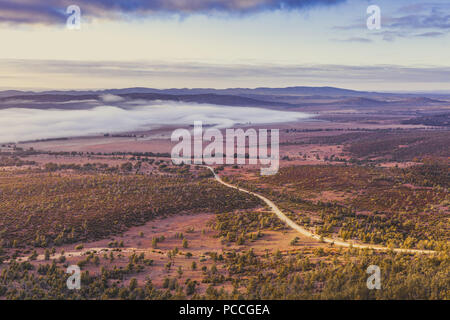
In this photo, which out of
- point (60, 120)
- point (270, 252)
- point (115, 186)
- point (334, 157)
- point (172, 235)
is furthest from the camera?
point (60, 120)

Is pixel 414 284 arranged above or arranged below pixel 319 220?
above

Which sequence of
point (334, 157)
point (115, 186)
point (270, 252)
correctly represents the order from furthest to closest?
point (334, 157) → point (115, 186) → point (270, 252)

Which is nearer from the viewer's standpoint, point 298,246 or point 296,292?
point 296,292

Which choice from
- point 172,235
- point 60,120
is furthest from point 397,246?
point 60,120

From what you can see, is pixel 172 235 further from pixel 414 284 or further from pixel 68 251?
pixel 414 284

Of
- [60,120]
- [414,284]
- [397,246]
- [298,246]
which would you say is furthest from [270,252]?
[60,120]
